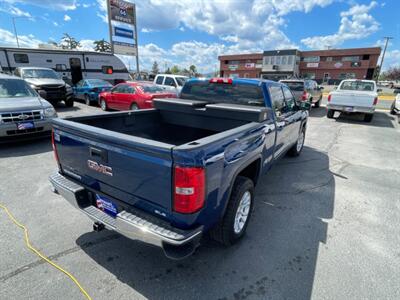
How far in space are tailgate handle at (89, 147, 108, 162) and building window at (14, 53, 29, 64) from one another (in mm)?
18213

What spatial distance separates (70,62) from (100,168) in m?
19.2

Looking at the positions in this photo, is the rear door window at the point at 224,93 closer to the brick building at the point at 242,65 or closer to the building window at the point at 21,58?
the building window at the point at 21,58

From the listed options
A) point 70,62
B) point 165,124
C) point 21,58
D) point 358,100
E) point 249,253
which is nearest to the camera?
point 249,253

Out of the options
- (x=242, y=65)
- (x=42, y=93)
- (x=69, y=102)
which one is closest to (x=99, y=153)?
(x=42, y=93)

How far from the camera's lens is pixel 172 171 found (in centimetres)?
179

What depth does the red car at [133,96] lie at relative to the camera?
9.64 meters

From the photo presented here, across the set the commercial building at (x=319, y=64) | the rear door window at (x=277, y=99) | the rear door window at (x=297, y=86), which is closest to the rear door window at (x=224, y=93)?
the rear door window at (x=277, y=99)

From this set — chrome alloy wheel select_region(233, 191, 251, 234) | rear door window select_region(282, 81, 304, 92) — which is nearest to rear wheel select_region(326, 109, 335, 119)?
rear door window select_region(282, 81, 304, 92)

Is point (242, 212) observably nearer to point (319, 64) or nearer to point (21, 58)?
point (21, 58)

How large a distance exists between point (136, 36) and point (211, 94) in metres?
23.0

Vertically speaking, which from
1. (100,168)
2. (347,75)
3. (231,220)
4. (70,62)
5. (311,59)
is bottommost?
(231,220)

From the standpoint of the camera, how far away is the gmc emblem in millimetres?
2207

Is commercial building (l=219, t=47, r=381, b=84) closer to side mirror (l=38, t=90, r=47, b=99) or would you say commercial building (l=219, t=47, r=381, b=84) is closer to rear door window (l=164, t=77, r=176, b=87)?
rear door window (l=164, t=77, r=176, b=87)

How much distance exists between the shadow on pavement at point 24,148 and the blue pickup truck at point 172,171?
363cm
